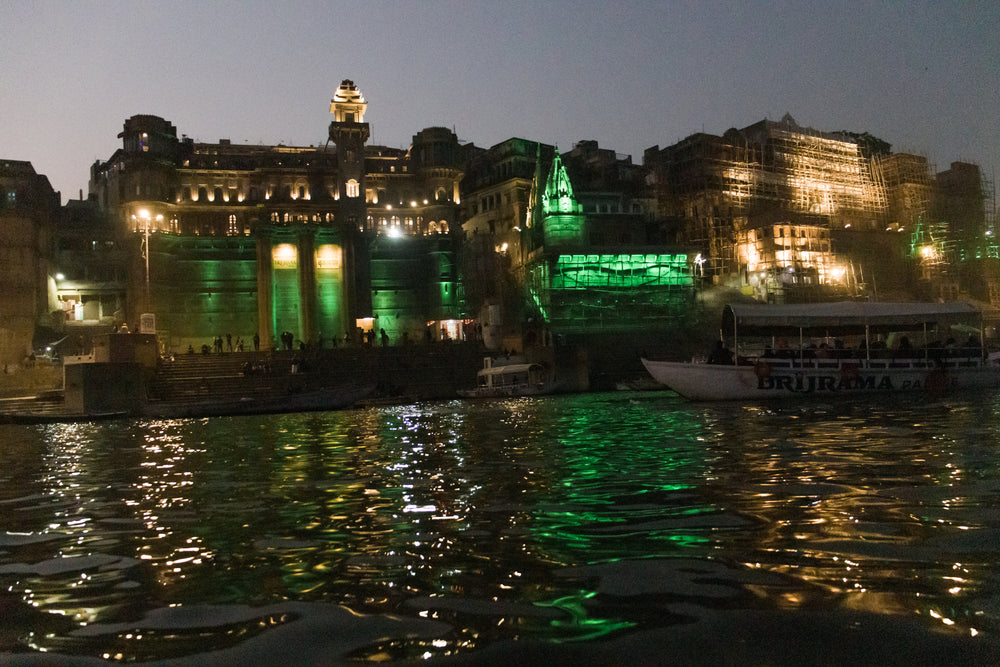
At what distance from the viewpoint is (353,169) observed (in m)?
68.4

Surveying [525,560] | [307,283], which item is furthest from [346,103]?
[525,560]

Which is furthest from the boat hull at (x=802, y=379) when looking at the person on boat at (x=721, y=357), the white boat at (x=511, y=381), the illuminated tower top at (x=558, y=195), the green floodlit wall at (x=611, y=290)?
the illuminated tower top at (x=558, y=195)

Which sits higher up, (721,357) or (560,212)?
(560,212)

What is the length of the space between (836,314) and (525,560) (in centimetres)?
2568

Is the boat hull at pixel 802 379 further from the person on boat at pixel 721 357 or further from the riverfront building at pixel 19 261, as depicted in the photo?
the riverfront building at pixel 19 261

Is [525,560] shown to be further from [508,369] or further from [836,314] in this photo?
[508,369]

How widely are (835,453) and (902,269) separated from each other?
67.9 m

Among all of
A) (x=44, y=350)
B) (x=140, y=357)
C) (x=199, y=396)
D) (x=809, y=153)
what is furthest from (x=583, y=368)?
(x=809, y=153)

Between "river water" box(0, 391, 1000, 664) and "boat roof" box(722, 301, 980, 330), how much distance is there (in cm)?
1612

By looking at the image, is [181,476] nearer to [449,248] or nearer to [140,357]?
[140,357]

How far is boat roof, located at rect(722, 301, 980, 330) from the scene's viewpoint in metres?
27.3

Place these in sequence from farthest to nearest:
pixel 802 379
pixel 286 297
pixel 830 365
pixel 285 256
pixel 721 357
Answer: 1. pixel 285 256
2. pixel 286 297
3. pixel 830 365
4. pixel 721 357
5. pixel 802 379

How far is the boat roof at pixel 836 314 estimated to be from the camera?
27312mm

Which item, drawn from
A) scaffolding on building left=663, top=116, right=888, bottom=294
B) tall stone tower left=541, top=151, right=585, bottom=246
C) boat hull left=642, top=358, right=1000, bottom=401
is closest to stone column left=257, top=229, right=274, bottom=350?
tall stone tower left=541, top=151, right=585, bottom=246
